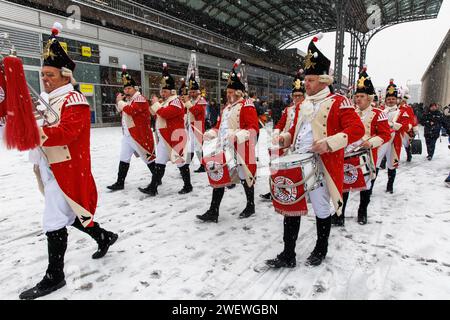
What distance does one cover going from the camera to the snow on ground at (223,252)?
107 inches

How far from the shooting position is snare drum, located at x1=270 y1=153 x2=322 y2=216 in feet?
9.33

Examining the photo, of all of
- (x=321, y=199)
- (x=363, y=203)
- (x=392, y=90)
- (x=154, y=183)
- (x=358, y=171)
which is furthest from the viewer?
(x=392, y=90)

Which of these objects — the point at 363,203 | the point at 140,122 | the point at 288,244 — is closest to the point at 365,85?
the point at 363,203

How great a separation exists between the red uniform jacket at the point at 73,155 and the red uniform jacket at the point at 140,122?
9.24ft

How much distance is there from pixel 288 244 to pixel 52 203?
217 centimetres

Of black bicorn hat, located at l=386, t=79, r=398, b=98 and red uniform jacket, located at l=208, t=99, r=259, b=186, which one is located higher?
black bicorn hat, located at l=386, t=79, r=398, b=98

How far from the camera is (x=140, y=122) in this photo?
18.4 ft

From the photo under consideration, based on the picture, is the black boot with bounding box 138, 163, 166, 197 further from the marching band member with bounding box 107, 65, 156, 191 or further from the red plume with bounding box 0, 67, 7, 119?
→ the red plume with bounding box 0, 67, 7, 119

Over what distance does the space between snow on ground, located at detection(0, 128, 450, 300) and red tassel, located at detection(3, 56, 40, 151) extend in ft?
4.41

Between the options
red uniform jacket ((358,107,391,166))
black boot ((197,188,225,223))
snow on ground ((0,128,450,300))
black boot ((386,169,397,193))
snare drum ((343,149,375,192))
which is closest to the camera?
snow on ground ((0,128,450,300))

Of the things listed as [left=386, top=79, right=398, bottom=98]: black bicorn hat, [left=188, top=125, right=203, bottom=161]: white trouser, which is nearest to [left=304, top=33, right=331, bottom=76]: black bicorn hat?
[left=386, top=79, right=398, bottom=98]: black bicorn hat

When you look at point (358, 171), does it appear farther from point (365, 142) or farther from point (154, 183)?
point (154, 183)

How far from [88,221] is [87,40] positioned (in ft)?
54.0

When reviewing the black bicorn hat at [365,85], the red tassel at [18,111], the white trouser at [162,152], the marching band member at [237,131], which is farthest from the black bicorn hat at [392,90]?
the red tassel at [18,111]
